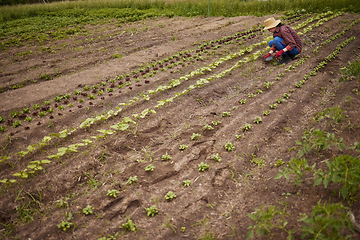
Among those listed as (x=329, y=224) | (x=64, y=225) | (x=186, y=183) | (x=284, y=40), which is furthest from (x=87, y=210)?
(x=284, y=40)

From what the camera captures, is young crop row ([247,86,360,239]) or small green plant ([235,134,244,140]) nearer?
young crop row ([247,86,360,239])

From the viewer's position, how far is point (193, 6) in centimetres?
1550

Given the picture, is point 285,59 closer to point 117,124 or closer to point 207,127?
point 207,127

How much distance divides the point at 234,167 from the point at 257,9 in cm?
1316

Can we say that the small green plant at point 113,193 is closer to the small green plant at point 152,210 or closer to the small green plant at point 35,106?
the small green plant at point 152,210

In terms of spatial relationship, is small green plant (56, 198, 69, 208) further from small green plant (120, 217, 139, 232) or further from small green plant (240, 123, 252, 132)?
small green plant (240, 123, 252, 132)

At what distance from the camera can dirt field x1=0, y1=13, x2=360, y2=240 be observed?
3102 mm

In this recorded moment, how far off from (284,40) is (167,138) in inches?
191

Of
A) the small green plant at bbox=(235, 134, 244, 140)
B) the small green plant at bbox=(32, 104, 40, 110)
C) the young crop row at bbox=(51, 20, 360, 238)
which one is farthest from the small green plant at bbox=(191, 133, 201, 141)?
the small green plant at bbox=(32, 104, 40, 110)

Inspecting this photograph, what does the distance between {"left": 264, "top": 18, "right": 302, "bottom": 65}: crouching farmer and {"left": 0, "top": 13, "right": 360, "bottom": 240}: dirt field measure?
1.19ft

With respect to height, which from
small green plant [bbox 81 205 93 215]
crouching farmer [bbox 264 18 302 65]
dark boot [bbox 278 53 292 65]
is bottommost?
small green plant [bbox 81 205 93 215]

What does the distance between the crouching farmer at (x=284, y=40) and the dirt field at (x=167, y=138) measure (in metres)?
0.36

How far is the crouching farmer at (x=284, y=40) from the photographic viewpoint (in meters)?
6.75

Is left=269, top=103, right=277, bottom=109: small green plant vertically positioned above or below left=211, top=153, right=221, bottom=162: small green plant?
above
